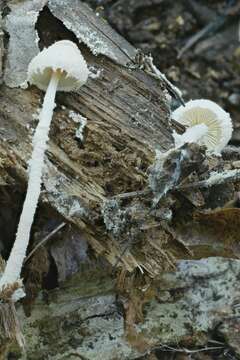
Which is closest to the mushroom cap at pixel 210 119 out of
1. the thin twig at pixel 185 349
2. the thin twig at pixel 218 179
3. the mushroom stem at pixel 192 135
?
the mushroom stem at pixel 192 135

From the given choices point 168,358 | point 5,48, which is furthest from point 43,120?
point 168,358

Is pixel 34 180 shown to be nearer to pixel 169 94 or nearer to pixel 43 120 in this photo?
Answer: pixel 43 120

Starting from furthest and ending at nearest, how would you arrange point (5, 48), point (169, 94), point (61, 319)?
1. point (169, 94)
2. point (5, 48)
3. point (61, 319)

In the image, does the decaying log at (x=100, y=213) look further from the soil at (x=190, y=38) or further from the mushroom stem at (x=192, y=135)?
the soil at (x=190, y=38)

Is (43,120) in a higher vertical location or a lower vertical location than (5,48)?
lower

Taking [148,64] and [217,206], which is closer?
[217,206]

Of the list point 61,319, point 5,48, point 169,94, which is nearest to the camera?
point 61,319

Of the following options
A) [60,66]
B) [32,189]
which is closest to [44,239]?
[32,189]
